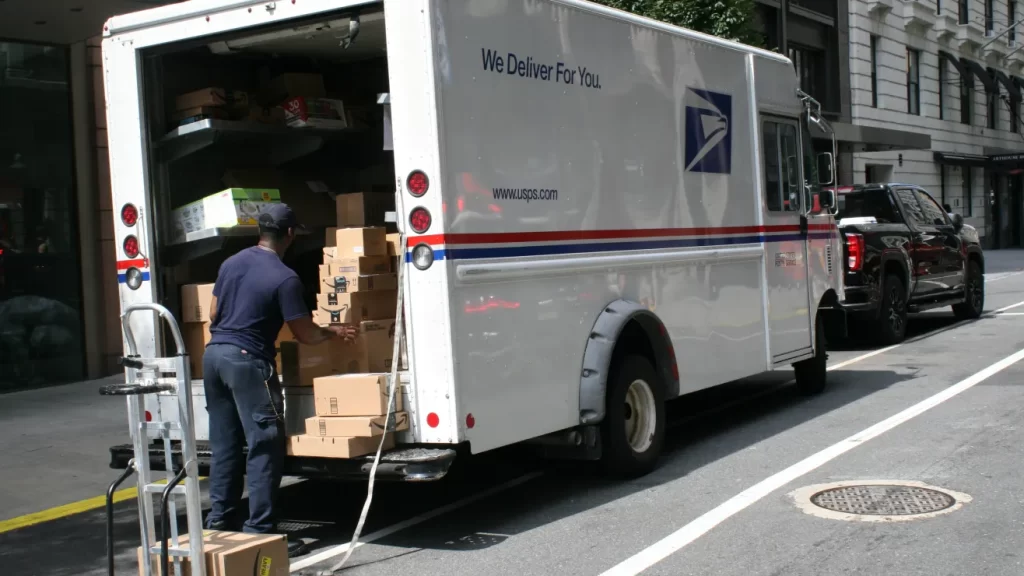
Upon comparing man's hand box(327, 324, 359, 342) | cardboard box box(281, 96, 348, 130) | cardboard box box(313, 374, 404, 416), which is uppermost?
cardboard box box(281, 96, 348, 130)

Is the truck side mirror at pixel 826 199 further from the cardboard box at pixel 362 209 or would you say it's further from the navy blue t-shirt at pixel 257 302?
the navy blue t-shirt at pixel 257 302

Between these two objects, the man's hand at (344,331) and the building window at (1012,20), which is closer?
the man's hand at (344,331)

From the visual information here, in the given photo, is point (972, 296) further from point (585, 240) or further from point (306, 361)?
point (306, 361)

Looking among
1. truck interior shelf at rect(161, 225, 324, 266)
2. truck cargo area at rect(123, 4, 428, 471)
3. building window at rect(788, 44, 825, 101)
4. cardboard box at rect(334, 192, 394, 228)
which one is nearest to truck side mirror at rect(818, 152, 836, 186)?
truck cargo area at rect(123, 4, 428, 471)

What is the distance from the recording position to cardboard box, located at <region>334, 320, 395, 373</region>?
6.28 meters

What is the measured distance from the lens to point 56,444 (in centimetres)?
923

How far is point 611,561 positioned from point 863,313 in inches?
357

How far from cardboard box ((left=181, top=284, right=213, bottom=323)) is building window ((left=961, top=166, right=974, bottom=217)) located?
39029mm

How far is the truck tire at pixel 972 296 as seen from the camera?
1644cm

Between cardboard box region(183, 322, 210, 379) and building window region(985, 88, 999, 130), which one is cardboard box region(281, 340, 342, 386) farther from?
building window region(985, 88, 999, 130)

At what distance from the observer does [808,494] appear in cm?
659

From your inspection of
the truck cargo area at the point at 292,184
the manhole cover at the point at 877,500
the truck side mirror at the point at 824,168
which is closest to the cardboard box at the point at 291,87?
the truck cargo area at the point at 292,184

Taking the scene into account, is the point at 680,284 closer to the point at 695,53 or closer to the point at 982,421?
the point at 695,53

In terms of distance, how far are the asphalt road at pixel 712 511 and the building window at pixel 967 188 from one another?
110 feet
